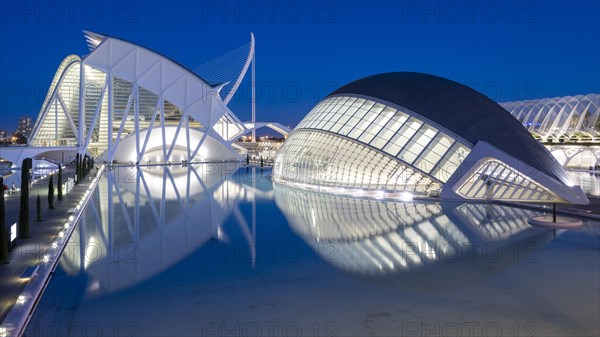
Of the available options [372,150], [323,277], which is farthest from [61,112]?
[323,277]

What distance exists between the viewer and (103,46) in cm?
5000

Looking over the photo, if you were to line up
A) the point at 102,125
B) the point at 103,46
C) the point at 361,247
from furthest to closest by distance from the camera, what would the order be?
the point at 102,125 → the point at 103,46 → the point at 361,247

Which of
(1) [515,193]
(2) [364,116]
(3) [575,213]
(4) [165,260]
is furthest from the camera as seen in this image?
(2) [364,116]

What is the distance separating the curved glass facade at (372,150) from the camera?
2203 cm

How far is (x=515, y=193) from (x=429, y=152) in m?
3.97

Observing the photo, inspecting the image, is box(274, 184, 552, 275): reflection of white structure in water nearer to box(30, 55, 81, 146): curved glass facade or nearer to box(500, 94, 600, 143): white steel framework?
box(500, 94, 600, 143): white steel framework

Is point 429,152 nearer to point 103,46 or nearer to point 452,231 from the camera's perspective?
point 452,231

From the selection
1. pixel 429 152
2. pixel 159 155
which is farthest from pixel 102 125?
pixel 429 152

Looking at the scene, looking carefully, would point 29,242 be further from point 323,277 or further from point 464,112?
point 464,112

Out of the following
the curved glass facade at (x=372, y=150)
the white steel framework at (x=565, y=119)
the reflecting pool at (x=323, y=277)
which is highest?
the white steel framework at (x=565, y=119)

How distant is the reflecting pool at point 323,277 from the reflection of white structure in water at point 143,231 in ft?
0.18

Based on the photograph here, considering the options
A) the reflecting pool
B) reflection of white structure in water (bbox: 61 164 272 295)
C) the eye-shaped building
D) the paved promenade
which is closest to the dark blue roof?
the eye-shaped building

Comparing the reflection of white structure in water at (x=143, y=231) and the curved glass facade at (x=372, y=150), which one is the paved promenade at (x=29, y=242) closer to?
the reflection of white structure in water at (x=143, y=231)

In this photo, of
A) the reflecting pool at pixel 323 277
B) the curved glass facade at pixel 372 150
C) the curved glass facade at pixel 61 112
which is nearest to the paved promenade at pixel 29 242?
the reflecting pool at pixel 323 277
